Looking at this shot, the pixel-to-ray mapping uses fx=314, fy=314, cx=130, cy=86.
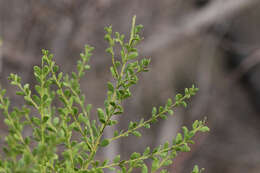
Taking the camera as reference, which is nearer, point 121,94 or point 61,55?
point 121,94

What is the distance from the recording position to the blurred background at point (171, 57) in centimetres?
166

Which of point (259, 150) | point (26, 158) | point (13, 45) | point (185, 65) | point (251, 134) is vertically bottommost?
point (26, 158)

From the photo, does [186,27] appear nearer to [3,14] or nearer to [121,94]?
[3,14]

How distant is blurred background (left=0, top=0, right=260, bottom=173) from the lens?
1.66 m

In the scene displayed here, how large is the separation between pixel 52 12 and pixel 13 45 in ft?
0.99

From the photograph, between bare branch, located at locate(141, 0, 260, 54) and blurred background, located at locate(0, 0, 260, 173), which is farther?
bare branch, located at locate(141, 0, 260, 54)

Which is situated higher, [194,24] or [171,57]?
[171,57]

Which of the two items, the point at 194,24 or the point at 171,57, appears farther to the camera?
the point at 171,57

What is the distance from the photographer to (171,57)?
2.87 metres

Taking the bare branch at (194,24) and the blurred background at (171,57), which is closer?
the blurred background at (171,57)

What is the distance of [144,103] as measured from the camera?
2.72 m

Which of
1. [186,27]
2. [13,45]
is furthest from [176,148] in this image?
[186,27]

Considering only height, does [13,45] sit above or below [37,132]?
above

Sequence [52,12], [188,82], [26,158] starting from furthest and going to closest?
[188,82] < [52,12] < [26,158]
